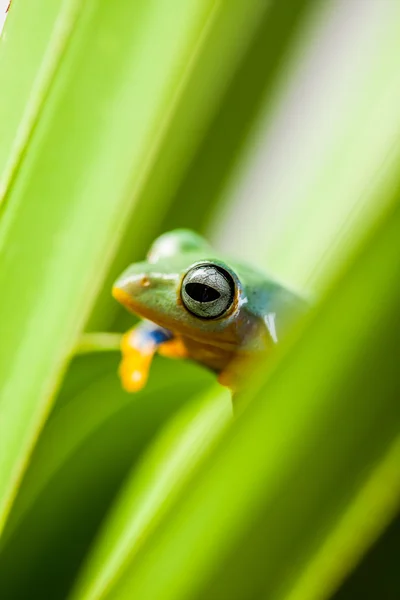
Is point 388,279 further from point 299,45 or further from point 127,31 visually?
point 299,45

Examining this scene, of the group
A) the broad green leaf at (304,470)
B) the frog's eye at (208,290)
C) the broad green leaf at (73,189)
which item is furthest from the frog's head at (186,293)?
the broad green leaf at (304,470)

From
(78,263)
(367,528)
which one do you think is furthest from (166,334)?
(367,528)

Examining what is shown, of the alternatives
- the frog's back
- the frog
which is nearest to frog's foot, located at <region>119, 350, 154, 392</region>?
the frog

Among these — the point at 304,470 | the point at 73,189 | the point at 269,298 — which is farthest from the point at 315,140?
the point at 304,470

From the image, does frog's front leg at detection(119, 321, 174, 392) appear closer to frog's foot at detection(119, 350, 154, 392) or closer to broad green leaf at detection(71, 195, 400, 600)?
frog's foot at detection(119, 350, 154, 392)

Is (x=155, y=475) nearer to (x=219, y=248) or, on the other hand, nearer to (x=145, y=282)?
(x=145, y=282)

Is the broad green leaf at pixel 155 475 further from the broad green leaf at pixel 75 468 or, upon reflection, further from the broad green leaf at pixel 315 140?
the broad green leaf at pixel 315 140

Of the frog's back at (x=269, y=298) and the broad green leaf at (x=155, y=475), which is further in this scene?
the frog's back at (x=269, y=298)
